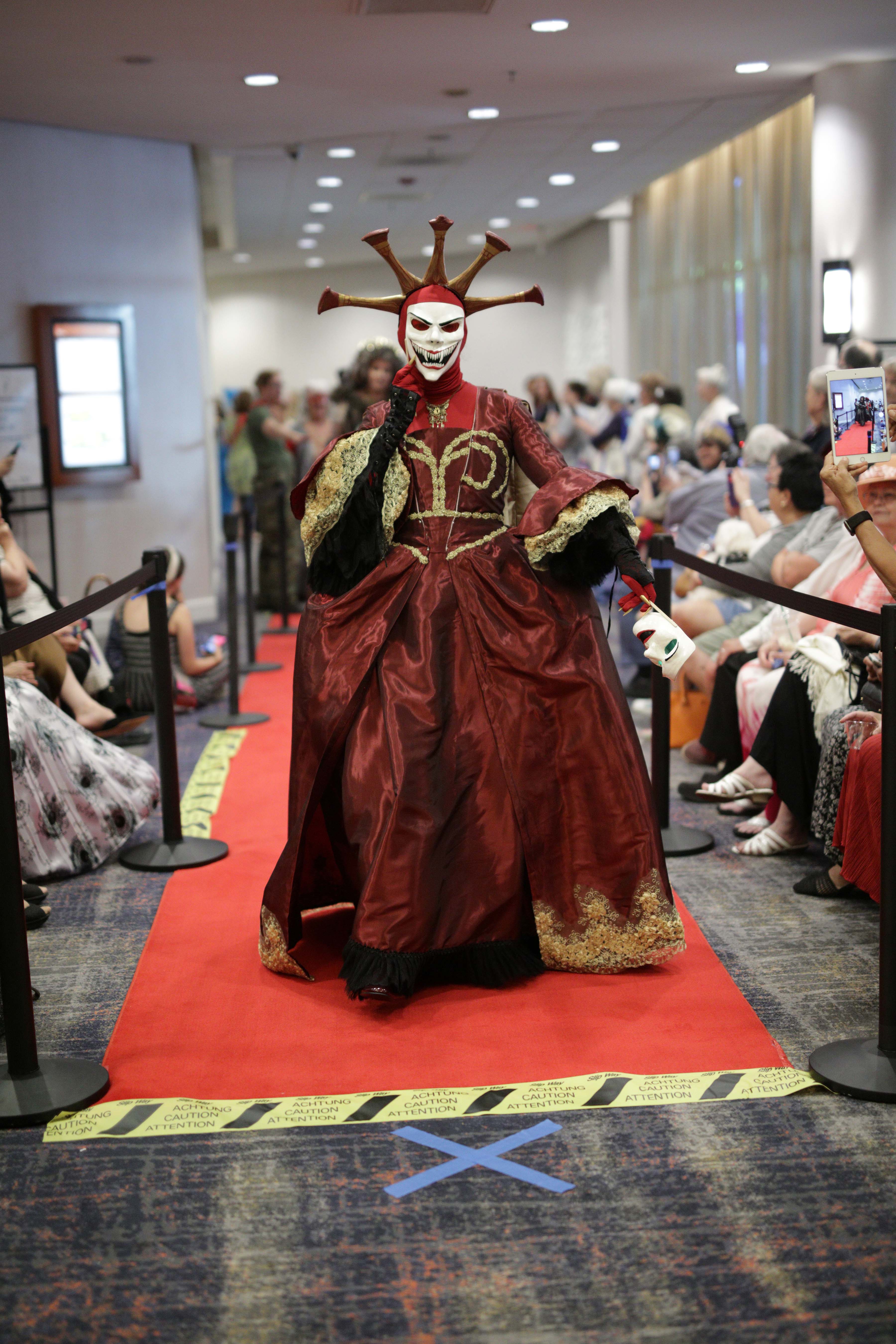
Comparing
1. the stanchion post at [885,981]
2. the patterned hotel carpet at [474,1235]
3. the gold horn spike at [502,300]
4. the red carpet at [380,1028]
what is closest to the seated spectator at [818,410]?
the gold horn spike at [502,300]

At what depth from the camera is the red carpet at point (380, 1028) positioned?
2.49 metres

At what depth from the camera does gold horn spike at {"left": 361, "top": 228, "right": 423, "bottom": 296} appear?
299 centimetres

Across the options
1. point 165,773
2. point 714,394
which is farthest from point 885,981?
point 714,394

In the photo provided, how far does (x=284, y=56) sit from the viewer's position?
20.8 ft

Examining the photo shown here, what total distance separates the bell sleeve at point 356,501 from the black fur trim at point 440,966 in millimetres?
836

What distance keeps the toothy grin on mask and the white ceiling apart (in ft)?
10.4

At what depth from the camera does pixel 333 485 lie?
2.97 m

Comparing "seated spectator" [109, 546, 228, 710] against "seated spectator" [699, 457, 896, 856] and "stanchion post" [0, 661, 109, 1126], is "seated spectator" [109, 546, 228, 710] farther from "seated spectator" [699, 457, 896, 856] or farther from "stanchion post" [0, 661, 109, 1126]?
"stanchion post" [0, 661, 109, 1126]

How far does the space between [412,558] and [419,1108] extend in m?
1.23

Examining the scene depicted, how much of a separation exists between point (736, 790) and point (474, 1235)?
251 centimetres

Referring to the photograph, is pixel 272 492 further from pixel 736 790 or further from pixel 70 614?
pixel 70 614

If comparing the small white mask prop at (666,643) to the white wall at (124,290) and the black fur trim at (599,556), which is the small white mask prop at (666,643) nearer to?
the black fur trim at (599,556)

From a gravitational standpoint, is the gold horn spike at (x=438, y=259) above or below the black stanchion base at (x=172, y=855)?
above

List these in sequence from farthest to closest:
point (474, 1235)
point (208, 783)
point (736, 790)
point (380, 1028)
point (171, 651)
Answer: point (171, 651) < point (208, 783) < point (736, 790) < point (380, 1028) < point (474, 1235)
